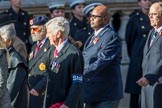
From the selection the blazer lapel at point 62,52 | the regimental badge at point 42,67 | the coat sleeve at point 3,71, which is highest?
the coat sleeve at point 3,71

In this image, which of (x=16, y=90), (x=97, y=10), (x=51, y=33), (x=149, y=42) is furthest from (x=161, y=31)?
(x=16, y=90)

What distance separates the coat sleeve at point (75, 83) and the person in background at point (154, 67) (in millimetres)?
966

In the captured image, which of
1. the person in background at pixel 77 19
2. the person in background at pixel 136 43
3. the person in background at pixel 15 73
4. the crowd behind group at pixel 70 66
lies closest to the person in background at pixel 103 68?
the crowd behind group at pixel 70 66

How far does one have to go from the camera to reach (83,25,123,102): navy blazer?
8.06 metres

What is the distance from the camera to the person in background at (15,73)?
7.15 m

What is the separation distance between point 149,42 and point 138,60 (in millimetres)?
2238

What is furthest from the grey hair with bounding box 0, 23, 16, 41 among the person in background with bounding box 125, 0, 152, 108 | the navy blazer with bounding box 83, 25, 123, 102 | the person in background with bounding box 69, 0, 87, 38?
the person in background with bounding box 125, 0, 152, 108

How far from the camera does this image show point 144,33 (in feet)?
34.8

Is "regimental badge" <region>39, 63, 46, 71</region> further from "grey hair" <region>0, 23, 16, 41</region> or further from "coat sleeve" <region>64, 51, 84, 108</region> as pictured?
"grey hair" <region>0, 23, 16, 41</region>

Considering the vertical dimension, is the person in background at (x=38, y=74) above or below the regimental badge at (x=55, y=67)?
below

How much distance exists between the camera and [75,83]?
7.26 m

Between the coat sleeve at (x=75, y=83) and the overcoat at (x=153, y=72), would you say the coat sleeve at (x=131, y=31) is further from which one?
the coat sleeve at (x=75, y=83)

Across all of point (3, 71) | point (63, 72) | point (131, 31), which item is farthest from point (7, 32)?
point (131, 31)

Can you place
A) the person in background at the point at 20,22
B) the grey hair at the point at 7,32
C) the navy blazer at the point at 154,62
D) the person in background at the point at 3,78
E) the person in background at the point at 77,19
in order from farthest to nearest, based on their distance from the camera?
the person in background at the point at 20,22 → the person in background at the point at 77,19 → the navy blazer at the point at 154,62 → the grey hair at the point at 7,32 → the person in background at the point at 3,78
